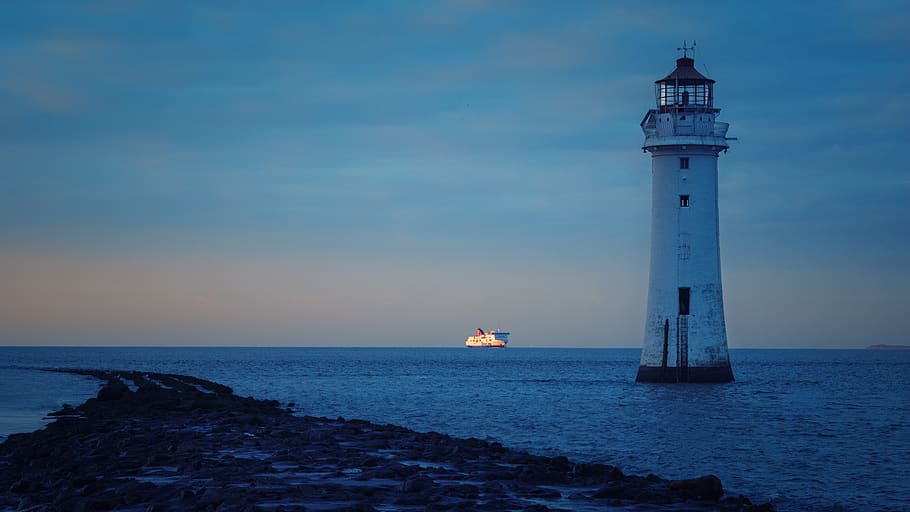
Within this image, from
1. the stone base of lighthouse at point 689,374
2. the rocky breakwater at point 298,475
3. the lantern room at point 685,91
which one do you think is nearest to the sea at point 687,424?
the stone base of lighthouse at point 689,374

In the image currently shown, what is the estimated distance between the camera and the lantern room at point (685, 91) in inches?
1816

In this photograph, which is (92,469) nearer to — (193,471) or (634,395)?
(193,471)

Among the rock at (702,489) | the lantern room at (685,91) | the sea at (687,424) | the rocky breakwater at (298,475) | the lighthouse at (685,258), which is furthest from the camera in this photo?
the lantern room at (685,91)

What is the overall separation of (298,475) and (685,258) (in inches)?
1098

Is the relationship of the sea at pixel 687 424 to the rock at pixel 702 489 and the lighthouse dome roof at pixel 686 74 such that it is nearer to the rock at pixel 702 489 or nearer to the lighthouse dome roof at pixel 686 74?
the rock at pixel 702 489

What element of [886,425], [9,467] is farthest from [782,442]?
[9,467]

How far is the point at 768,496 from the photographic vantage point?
19938 millimetres

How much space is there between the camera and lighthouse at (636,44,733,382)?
43406 millimetres

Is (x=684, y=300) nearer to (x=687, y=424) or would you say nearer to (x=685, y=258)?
(x=685, y=258)

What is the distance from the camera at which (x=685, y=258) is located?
142 feet

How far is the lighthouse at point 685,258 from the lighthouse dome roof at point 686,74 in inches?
76.8

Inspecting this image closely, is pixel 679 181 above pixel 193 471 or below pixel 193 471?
above

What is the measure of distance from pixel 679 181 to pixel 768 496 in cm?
2553

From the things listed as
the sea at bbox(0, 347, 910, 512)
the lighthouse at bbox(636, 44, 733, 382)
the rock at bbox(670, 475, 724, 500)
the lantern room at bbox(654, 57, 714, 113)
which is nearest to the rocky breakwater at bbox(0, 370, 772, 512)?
the rock at bbox(670, 475, 724, 500)
